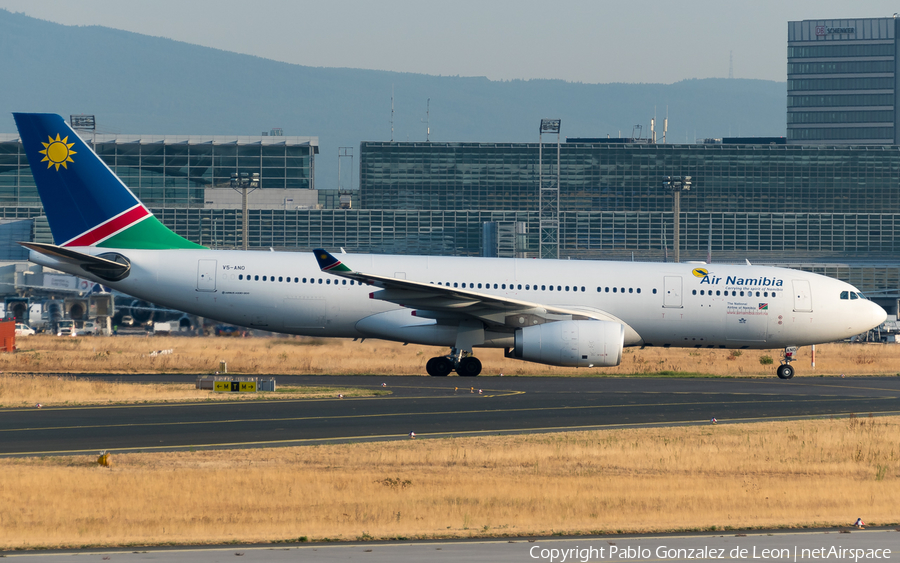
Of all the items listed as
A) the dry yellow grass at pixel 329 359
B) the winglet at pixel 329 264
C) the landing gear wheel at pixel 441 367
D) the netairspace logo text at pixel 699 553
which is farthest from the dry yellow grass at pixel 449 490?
the dry yellow grass at pixel 329 359

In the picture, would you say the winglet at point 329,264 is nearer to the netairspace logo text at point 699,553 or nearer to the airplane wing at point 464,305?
the airplane wing at point 464,305

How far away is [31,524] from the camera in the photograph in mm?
11648

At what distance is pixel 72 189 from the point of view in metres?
31.6

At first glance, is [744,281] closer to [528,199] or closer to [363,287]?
[363,287]

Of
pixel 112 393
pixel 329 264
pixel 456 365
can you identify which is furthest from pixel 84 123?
pixel 112 393

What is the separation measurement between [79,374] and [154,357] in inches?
247

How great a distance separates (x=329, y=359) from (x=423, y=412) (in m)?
17.2

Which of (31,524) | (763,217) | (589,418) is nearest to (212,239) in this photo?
(763,217)

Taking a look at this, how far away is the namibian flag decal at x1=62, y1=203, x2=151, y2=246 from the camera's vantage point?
31797 millimetres

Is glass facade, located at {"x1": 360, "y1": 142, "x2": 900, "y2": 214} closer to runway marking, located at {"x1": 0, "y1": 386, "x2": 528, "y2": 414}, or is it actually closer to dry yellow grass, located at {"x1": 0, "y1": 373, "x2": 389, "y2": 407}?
dry yellow grass, located at {"x1": 0, "y1": 373, "x2": 389, "y2": 407}

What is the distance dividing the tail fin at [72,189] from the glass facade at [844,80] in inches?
6339

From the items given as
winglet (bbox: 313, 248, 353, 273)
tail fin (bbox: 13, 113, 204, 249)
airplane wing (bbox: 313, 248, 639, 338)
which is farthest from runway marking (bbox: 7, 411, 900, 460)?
tail fin (bbox: 13, 113, 204, 249)

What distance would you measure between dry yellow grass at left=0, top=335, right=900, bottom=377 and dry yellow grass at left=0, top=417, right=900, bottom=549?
55.5 feet

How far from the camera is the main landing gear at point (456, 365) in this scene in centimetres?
3161
